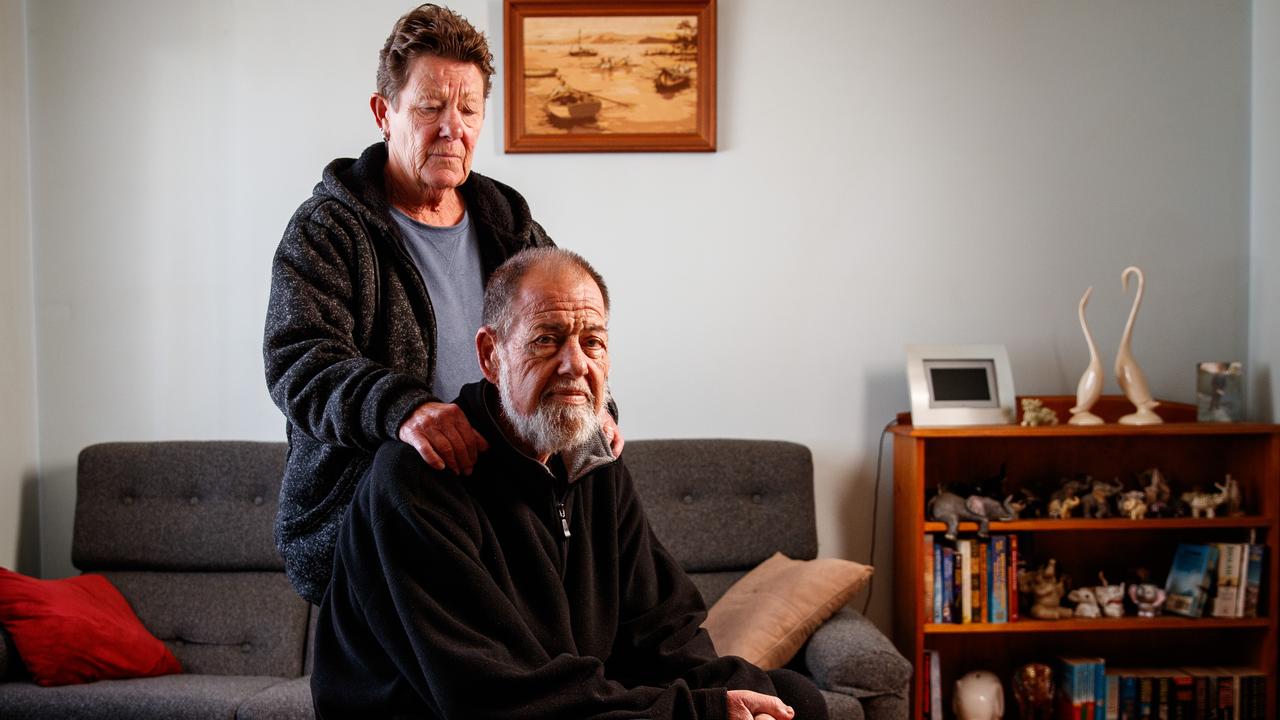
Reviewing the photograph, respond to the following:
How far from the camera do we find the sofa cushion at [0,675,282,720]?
7.47ft

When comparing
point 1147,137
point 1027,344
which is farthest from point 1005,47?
point 1027,344

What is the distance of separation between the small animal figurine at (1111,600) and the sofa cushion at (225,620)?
226 cm

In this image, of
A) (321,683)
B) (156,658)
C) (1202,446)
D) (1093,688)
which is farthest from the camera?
(1202,446)

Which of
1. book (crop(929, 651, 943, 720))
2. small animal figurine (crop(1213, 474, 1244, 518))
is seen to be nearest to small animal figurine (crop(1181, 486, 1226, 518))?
small animal figurine (crop(1213, 474, 1244, 518))

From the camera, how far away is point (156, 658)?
2562 mm

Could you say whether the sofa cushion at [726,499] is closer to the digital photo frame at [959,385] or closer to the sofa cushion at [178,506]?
the digital photo frame at [959,385]

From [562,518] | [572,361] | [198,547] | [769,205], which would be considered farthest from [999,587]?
[198,547]

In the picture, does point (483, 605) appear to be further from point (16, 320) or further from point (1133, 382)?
point (16, 320)

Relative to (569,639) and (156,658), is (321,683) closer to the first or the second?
(569,639)

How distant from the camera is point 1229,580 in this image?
2824 millimetres

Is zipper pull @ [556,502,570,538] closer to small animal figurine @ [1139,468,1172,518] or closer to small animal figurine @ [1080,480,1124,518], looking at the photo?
small animal figurine @ [1080,480,1124,518]

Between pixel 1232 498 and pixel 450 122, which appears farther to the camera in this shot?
pixel 1232 498

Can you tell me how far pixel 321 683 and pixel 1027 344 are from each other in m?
2.50

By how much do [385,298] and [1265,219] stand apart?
2.86 m
